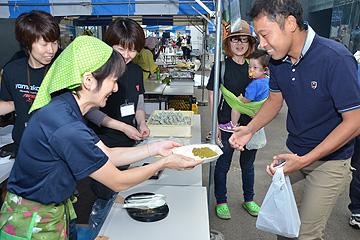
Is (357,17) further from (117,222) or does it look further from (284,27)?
(117,222)

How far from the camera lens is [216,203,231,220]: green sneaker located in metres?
3.01

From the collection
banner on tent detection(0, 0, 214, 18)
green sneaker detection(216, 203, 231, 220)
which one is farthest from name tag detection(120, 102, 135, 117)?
banner on tent detection(0, 0, 214, 18)

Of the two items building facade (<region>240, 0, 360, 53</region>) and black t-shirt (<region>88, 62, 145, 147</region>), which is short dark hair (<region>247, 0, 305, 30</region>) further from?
building facade (<region>240, 0, 360, 53</region>)

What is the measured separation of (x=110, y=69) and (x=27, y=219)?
2.42 ft

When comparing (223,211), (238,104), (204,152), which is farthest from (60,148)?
(223,211)

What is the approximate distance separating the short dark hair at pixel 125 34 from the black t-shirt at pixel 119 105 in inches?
12.6

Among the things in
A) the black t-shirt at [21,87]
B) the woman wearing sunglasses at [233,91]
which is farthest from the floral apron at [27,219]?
the woman wearing sunglasses at [233,91]

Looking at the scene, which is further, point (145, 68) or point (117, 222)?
point (145, 68)

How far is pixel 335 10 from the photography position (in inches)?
481

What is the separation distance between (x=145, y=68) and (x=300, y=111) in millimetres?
4849

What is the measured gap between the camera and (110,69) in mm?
1174

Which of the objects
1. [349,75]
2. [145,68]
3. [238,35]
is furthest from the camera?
[145,68]

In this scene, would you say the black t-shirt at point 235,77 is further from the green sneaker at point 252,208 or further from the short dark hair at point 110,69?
the short dark hair at point 110,69

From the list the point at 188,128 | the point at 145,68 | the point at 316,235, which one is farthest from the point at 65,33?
the point at 316,235
